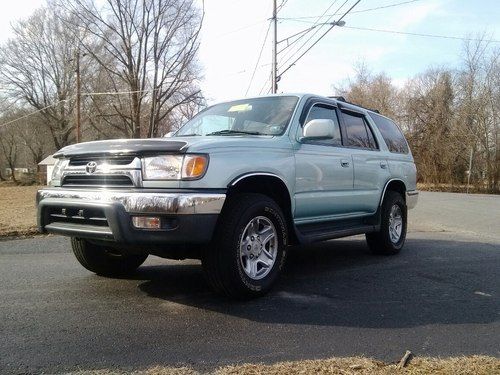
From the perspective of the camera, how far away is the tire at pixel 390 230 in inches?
257

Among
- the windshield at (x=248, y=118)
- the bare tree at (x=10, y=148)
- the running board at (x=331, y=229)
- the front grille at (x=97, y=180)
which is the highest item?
the bare tree at (x=10, y=148)

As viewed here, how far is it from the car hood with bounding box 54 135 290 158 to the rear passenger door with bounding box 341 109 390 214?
1724 millimetres

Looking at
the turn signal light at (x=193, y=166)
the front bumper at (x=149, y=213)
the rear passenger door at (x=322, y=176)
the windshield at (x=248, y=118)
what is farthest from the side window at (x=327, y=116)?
the front bumper at (x=149, y=213)

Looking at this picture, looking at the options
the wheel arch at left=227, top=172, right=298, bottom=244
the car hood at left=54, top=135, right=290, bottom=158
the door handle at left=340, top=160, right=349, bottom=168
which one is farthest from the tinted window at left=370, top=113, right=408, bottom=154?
the car hood at left=54, top=135, right=290, bottom=158

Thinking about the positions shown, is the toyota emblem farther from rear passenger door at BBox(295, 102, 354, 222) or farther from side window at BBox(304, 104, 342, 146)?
side window at BBox(304, 104, 342, 146)

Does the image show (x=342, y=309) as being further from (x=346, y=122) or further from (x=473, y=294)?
(x=346, y=122)

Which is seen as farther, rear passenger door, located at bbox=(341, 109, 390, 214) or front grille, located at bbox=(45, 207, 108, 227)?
rear passenger door, located at bbox=(341, 109, 390, 214)

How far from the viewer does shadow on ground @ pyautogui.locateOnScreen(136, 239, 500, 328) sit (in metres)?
3.88

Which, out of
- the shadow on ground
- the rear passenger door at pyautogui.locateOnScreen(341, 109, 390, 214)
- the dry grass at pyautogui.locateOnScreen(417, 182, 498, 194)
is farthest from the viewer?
the dry grass at pyautogui.locateOnScreen(417, 182, 498, 194)

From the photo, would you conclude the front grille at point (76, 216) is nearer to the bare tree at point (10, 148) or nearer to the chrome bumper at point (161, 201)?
the chrome bumper at point (161, 201)

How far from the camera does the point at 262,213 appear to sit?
4.25m

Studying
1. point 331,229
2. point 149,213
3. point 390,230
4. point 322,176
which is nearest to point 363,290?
point 331,229

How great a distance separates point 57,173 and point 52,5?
45.8 metres

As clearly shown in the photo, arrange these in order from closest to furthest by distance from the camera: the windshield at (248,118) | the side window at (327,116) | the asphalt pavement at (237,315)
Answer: the asphalt pavement at (237,315), the windshield at (248,118), the side window at (327,116)
